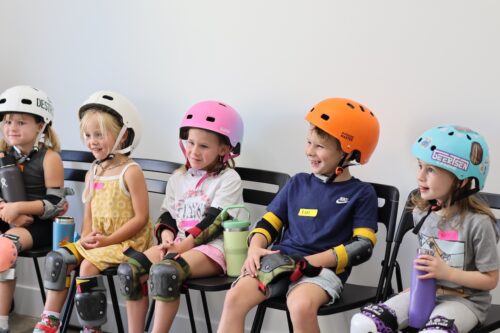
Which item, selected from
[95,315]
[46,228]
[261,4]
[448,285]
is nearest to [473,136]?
[448,285]

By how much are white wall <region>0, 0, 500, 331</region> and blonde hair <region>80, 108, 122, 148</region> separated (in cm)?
41

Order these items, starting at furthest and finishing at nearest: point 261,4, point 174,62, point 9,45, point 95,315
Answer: point 9,45 < point 174,62 < point 261,4 < point 95,315

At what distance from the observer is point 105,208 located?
340cm

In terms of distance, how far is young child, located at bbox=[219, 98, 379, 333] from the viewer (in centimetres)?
269

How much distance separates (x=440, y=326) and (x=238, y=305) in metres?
0.71

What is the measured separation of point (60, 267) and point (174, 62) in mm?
1123

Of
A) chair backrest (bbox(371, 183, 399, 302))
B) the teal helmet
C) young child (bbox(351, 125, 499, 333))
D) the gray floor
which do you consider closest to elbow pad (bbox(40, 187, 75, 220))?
the gray floor

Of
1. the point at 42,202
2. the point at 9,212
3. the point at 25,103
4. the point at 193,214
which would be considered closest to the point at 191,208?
the point at 193,214

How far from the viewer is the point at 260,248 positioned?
2.86 metres

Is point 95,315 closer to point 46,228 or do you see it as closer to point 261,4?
point 46,228

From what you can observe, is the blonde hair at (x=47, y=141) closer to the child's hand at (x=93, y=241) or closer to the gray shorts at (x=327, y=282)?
the child's hand at (x=93, y=241)

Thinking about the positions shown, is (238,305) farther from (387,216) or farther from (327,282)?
(387,216)

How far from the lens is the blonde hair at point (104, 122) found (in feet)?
11.2

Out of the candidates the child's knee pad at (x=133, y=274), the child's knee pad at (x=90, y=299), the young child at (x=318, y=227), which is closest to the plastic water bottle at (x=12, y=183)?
the child's knee pad at (x=90, y=299)
